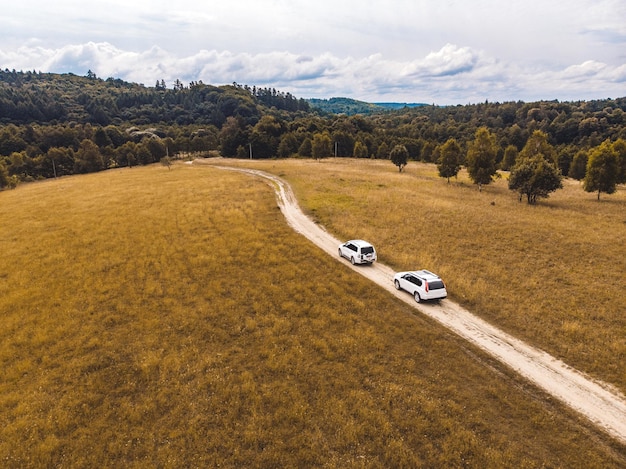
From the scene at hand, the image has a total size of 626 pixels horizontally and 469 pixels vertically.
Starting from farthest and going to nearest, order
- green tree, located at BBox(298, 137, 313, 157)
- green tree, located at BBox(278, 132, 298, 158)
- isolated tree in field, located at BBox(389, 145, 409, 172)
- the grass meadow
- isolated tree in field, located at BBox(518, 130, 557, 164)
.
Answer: green tree, located at BBox(278, 132, 298, 158) < green tree, located at BBox(298, 137, 313, 157) < isolated tree in field, located at BBox(389, 145, 409, 172) < isolated tree in field, located at BBox(518, 130, 557, 164) < the grass meadow

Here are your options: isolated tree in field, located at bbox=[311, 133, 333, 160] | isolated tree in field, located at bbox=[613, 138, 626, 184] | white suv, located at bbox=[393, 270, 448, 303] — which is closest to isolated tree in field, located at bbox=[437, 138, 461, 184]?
isolated tree in field, located at bbox=[613, 138, 626, 184]

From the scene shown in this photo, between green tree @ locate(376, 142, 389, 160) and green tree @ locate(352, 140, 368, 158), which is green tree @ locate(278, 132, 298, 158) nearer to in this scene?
green tree @ locate(352, 140, 368, 158)

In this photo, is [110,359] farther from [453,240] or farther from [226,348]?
[453,240]

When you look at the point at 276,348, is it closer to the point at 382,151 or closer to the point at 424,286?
the point at 424,286

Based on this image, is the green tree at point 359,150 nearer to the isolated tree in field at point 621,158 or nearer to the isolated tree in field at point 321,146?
the isolated tree in field at point 321,146

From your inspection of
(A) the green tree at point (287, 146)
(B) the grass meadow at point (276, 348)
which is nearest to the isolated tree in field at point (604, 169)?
(B) the grass meadow at point (276, 348)
